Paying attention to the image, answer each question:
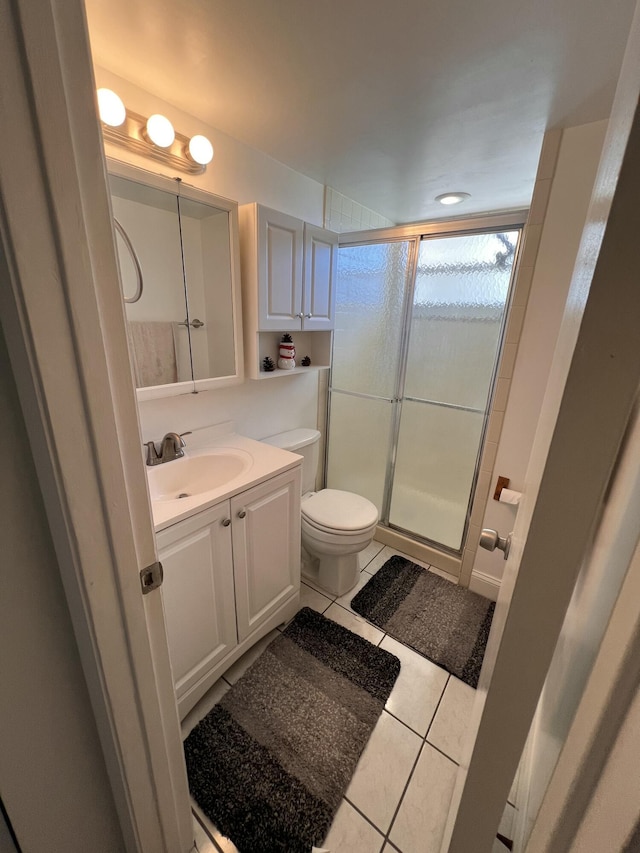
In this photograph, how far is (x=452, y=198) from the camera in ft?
7.13

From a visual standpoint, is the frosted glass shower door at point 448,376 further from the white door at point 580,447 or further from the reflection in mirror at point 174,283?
the white door at point 580,447

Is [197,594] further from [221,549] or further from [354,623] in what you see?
[354,623]

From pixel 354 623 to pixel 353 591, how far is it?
8.3 inches

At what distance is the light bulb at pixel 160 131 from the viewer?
1.19m

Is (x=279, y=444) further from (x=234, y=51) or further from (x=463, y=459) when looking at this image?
(x=234, y=51)

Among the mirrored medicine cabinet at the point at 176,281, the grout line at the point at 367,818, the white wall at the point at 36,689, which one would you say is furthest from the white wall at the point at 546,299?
the white wall at the point at 36,689

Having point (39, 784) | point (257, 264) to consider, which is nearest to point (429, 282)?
point (257, 264)

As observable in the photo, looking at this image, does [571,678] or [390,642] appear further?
[390,642]

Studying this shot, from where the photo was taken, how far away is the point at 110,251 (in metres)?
0.51

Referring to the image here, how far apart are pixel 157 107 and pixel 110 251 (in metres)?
1.20

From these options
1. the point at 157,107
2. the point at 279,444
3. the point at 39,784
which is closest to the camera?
the point at 39,784

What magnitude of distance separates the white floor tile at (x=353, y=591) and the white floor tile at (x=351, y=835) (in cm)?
78

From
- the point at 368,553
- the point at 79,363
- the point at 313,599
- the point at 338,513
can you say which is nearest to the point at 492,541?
the point at 79,363

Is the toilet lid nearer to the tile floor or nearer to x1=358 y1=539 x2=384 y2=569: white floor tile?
x1=358 y1=539 x2=384 y2=569: white floor tile
